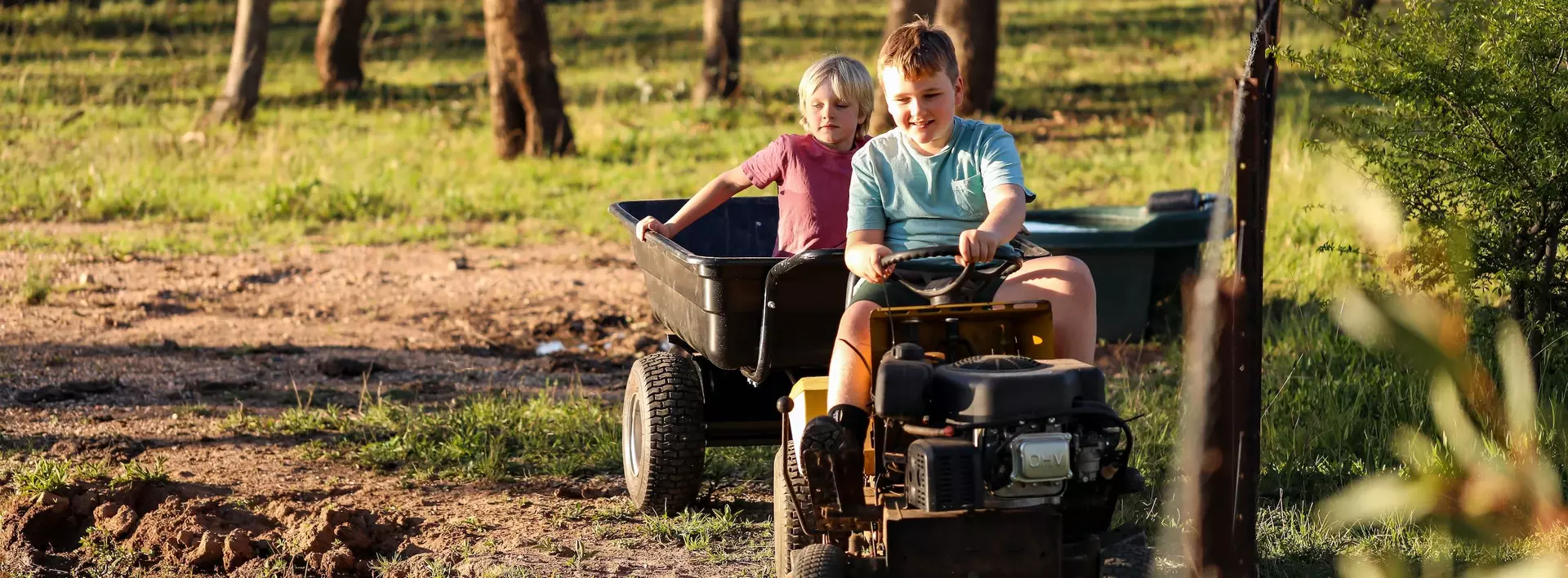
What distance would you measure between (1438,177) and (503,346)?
418cm

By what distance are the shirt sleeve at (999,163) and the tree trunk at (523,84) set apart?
898cm

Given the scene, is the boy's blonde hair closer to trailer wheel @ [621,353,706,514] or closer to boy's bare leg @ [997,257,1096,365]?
trailer wheel @ [621,353,706,514]

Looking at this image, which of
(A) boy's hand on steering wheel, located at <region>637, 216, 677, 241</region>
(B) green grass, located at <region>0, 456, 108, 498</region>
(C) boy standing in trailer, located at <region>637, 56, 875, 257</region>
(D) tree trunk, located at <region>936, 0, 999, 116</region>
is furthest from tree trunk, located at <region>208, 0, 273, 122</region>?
(C) boy standing in trailer, located at <region>637, 56, 875, 257</region>

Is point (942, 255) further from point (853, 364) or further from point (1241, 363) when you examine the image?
point (1241, 363)

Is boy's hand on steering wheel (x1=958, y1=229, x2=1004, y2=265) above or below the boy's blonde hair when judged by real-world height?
below

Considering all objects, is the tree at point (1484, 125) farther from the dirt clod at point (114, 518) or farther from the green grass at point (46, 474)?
the green grass at point (46, 474)

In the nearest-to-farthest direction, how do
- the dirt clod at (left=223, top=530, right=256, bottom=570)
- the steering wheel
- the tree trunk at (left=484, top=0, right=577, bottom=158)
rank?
1. the steering wheel
2. the dirt clod at (left=223, top=530, right=256, bottom=570)
3. the tree trunk at (left=484, top=0, right=577, bottom=158)

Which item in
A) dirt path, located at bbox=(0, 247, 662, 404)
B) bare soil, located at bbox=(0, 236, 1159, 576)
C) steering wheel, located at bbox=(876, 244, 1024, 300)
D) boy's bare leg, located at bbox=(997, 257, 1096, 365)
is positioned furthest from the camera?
dirt path, located at bbox=(0, 247, 662, 404)

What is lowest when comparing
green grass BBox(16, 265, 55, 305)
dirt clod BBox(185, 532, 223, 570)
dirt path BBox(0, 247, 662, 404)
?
dirt clod BBox(185, 532, 223, 570)

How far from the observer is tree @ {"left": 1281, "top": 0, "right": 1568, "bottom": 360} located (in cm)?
481

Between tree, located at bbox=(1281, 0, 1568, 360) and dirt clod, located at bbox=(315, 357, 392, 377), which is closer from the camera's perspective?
tree, located at bbox=(1281, 0, 1568, 360)

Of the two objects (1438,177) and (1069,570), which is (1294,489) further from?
(1069,570)

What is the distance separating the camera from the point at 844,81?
4.49m

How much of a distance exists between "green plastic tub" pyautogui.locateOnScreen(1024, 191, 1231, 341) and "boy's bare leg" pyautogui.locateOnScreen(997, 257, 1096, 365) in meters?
3.00
